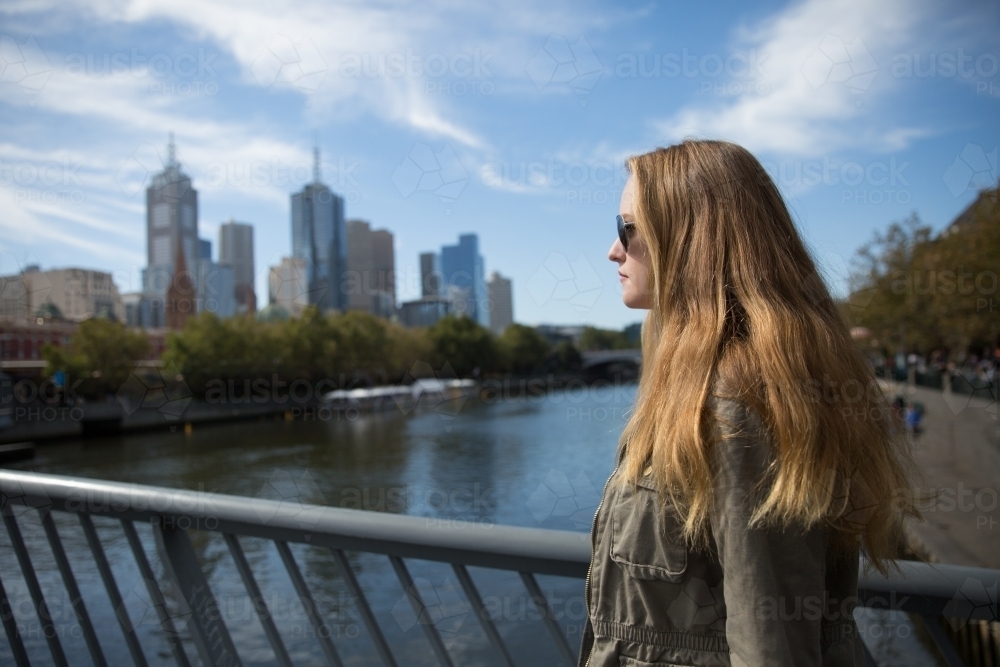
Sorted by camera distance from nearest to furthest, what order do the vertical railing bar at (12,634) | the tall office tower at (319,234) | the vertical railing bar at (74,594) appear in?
the vertical railing bar at (74,594)
the vertical railing bar at (12,634)
the tall office tower at (319,234)

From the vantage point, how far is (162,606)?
1.98 m

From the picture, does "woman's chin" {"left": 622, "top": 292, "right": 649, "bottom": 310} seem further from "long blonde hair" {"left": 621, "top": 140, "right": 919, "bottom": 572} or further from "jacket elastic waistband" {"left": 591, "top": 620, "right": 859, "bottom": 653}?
"jacket elastic waistband" {"left": 591, "top": 620, "right": 859, "bottom": 653}

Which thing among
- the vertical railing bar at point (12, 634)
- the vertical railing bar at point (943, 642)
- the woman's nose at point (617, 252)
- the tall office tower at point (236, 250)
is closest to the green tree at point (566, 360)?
the tall office tower at point (236, 250)

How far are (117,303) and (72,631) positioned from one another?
5055mm

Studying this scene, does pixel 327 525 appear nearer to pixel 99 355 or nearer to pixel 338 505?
pixel 338 505

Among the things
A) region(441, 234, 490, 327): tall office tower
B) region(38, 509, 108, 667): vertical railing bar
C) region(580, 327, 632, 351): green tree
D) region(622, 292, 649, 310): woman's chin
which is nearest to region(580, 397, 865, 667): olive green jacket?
region(622, 292, 649, 310): woman's chin

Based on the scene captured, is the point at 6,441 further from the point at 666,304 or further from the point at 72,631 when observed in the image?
the point at 666,304

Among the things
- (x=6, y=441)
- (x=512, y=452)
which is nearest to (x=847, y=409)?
(x=6, y=441)

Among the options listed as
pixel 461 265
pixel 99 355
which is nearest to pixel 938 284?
pixel 461 265

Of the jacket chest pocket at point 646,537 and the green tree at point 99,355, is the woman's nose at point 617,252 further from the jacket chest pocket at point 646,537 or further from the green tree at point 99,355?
the green tree at point 99,355

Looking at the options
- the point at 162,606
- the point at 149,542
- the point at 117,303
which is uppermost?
the point at 117,303

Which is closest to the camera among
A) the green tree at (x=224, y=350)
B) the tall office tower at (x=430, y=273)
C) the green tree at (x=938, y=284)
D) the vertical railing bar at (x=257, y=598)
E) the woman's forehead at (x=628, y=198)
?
the woman's forehead at (x=628, y=198)

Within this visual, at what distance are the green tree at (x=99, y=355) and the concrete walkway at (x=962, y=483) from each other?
2200 cm

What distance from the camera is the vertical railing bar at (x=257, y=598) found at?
1903 millimetres
